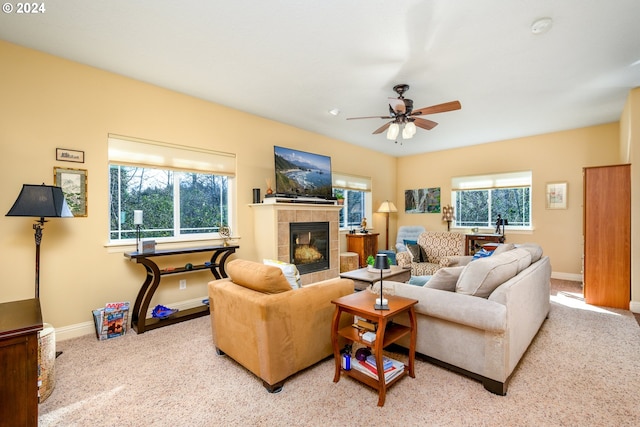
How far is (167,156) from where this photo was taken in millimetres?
3633

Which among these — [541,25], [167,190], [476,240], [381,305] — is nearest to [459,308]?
[381,305]

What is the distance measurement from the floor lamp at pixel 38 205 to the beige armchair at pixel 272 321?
61.7 inches

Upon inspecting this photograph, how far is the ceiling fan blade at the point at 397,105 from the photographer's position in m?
3.04

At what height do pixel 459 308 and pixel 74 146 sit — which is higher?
pixel 74 146

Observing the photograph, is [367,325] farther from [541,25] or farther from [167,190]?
[167,190]

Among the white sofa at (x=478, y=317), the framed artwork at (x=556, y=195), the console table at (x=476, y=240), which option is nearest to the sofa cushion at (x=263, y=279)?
the white sofa at (x=478, y=317)

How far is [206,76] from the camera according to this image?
3.26 metres

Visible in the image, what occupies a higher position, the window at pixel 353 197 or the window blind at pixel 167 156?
the window blind at pixel 167 156

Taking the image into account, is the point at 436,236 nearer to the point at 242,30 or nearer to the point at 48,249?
the point at 242,30

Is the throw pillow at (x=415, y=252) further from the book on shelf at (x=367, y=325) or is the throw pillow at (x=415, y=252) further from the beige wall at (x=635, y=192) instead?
the book on shelf at (x=367, y=325)

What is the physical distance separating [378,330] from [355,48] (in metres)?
2.46

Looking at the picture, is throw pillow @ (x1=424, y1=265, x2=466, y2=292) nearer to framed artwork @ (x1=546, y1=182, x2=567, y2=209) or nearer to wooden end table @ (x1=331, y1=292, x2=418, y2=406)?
wooden end table @ (x1=331, y1=292, x2=418, y2=406)

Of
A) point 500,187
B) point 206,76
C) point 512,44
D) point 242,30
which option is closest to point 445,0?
point 512,44

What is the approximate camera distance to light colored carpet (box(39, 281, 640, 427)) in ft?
5.80
